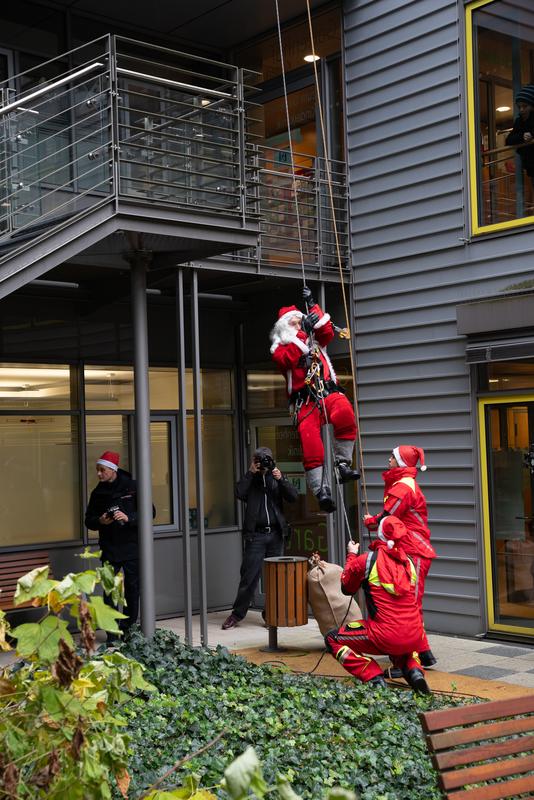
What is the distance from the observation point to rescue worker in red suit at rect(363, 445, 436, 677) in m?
8.71

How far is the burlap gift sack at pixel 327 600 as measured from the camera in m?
9.94

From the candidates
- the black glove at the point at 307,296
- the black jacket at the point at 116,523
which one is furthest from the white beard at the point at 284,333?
the black jacket at the point at 116,523

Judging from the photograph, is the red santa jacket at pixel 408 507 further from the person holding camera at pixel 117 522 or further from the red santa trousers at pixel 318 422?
the person holding camera at pixel 117 522

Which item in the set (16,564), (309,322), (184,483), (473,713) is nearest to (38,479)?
(16,564)

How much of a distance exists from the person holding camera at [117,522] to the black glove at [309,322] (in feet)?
9.70

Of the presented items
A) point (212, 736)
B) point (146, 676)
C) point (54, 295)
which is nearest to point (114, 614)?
point (212, 736)

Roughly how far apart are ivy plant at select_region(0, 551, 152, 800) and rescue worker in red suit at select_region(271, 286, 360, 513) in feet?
17.5

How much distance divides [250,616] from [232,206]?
5.45 meters

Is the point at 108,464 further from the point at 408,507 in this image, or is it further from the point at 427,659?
the point at 427,659

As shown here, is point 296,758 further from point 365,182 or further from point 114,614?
point 365,182

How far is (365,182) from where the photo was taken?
12195mm

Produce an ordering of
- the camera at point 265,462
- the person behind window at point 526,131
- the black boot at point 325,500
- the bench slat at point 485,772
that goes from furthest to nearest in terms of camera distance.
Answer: the camera at point 265,462
the person behind window at point 526,131
the black boot at point 325,500
the bench slat at point 485,772

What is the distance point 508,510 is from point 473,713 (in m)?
6.42

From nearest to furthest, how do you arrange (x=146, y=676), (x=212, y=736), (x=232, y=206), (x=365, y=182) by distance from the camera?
(x=212, y=736) < (x=146, y=676) < (x=232, y=206) < (x=365, y=182)
